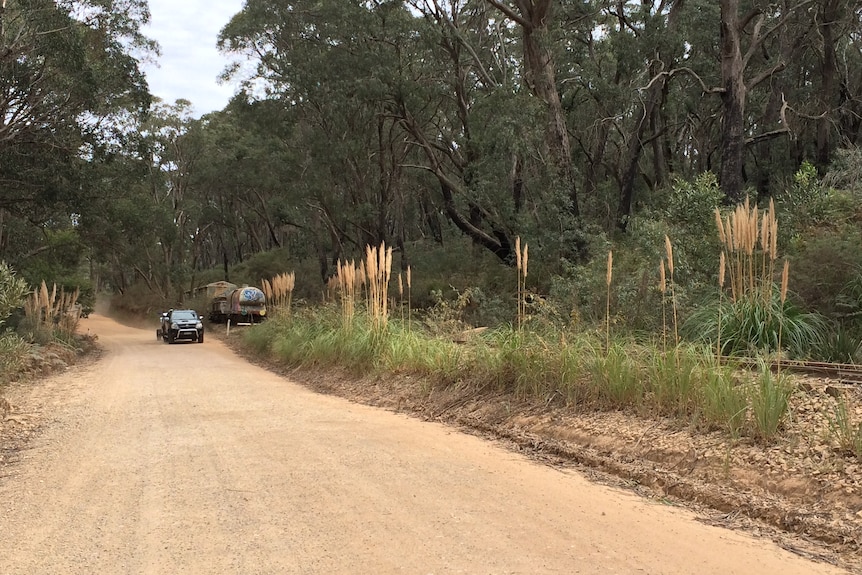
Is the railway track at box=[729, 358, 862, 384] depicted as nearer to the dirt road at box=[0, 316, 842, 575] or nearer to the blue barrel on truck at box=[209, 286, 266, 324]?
the dirt road at box=[0, 316, 842, 575]

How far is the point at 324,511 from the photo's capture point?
4.62 metres

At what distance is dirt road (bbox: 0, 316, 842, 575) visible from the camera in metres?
3.77

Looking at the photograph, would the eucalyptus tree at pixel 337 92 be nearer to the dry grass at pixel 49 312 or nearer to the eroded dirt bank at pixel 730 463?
the dry grass at pixel 49 312

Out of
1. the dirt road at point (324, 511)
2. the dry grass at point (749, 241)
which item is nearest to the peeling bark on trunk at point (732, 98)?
the dry grass at point (749, 241)

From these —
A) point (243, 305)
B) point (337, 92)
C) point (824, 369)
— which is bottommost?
point (824, 369)

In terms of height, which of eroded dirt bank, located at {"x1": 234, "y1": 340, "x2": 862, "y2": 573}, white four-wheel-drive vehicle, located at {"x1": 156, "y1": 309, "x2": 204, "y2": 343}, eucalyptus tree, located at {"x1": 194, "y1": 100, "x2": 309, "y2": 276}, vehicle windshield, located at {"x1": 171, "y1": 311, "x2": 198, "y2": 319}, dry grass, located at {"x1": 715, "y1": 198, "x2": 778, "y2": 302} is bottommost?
eroded dirt bank, located at {"x1": 234, "y1": 340, "x2": 862, "y2": 573}

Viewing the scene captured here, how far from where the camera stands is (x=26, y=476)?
231 inches

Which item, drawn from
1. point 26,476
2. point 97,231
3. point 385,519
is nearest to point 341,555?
point 385,519

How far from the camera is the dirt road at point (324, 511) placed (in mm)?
3771

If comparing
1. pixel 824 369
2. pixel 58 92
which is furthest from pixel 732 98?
pixel 58 92

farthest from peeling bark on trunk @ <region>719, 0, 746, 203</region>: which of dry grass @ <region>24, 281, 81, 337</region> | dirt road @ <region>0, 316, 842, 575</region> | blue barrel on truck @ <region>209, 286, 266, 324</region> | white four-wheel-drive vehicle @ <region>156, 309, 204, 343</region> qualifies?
blue barrel on truck @ <region>209, 286, 266, 324</region>

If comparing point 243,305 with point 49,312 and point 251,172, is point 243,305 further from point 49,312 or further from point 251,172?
point 49,312

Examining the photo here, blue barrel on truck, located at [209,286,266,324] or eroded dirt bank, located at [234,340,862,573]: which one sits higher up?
blue barrel on truck, located at [209,286,266,324]

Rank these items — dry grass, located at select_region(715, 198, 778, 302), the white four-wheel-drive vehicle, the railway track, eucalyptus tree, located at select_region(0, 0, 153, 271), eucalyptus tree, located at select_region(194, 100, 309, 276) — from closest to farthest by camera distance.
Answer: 1. the railway track
2. dry grass, located at select_region(715, 198, 778, 302)
3. eucalyptus tree, located at select_region(0, 0, 153, 271)
4. the white four-wheel-drive vehicle
5. eucalyptus tree, located at select_region(194, 100, 309, 276)
